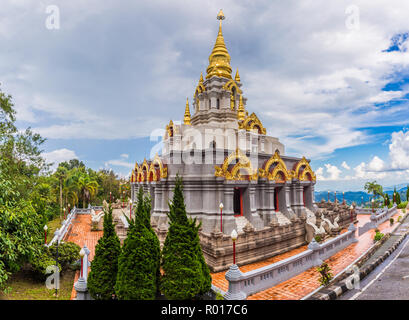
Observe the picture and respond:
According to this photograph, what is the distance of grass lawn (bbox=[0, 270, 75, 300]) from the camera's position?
10.6 m

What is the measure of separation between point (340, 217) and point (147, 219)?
21.9 m

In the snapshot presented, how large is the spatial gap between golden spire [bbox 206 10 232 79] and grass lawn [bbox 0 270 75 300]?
2032cm

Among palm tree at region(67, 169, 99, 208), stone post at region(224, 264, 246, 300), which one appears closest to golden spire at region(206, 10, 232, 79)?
stone post at region(224, 264, 246, 300)

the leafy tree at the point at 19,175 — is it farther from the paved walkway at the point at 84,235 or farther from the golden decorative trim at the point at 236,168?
the golden decorative trim at the point at 236,168

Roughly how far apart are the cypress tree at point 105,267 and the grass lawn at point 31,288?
3776 mm

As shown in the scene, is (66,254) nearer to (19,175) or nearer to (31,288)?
(31,288)

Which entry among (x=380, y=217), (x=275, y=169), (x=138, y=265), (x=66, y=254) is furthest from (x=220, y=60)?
(x=380, y=217)

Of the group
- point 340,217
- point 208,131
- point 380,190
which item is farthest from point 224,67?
point 380,190

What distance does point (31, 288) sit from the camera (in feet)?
38.4

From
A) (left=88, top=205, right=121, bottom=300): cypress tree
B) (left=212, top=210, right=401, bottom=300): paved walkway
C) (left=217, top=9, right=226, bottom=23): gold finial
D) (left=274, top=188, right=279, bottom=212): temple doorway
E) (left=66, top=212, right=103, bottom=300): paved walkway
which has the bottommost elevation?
(left=66, top=212, right=103, bottom=300): paved walkway

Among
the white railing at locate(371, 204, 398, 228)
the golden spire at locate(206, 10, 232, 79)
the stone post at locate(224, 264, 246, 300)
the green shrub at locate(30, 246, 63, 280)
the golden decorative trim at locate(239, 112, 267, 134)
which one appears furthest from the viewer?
the golden spire at locate(206, 10, 232, 79)

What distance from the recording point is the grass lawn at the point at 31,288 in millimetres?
10617

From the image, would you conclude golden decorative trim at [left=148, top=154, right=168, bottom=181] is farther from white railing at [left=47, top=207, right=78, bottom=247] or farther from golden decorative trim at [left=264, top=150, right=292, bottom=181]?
golden decorative trim at [left=264, top=150, right=292, bottom=181]
